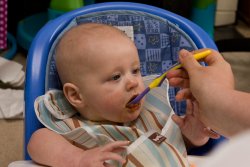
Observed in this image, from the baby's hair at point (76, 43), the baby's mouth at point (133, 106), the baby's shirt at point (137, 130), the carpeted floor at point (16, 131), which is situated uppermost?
the baby's hair at point (76, 43)

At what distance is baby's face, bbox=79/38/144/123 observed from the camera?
705 millimetres

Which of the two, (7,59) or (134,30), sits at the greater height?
(134,30)

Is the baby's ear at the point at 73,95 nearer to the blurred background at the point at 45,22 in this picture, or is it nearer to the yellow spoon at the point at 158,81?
the yellow spoon at the point at 158,81

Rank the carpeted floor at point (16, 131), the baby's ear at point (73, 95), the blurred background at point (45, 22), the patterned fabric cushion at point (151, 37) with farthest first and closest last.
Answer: the blurred background at point (45, 22) → the carpeted floor at point (16, 131) → the patterned fabric cushion at point (151, 37) → the baby's ear at point (73, 95)

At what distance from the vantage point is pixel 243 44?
1785 mm

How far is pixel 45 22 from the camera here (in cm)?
192

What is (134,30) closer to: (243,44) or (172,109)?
(172,109)

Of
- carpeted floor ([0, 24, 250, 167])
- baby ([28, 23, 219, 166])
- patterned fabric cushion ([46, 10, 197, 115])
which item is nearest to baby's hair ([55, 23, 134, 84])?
baby ([28, 23, 219, 166])

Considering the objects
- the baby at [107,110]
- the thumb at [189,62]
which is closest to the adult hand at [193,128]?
the baby at [107,110]

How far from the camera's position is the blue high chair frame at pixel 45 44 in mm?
767

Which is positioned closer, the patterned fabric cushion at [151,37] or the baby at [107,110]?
the baby at [107,110]

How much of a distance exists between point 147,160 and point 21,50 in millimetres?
1380

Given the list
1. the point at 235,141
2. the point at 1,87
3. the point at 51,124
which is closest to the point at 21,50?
the point at 1,87

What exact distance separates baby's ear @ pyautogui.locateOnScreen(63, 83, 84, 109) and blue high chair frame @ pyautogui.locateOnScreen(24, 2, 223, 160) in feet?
0.22
